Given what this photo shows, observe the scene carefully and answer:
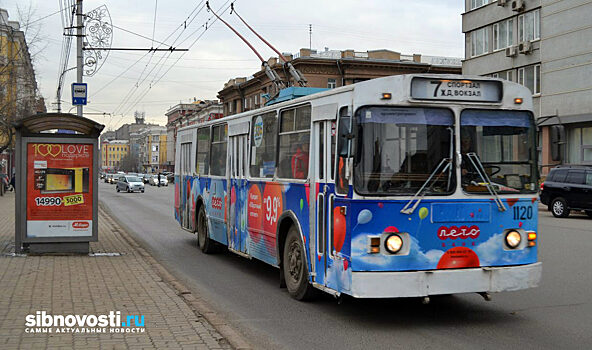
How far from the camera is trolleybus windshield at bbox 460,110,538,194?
7805 mm

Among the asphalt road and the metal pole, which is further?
the metal pole

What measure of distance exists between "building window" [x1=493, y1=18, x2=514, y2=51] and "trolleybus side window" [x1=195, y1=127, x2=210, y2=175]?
30.5 m

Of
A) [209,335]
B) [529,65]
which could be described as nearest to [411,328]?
[209,335]

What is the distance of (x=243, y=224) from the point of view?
38.6ft

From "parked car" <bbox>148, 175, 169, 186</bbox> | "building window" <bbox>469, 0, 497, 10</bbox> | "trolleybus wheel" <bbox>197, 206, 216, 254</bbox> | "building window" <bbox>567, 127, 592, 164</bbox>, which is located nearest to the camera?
"trolleybus wheel" <bbox>197, 206, 216, 254</bbox>

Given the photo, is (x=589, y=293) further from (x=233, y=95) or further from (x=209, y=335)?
(x=233, y=95)

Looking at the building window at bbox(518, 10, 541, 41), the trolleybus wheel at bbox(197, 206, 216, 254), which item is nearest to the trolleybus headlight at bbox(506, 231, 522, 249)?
the trolleybus wheel at bbox(197, 206, 216, 254)

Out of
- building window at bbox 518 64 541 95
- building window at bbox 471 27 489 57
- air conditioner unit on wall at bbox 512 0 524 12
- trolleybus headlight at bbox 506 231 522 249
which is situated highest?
air conditioner unit on wall at bbox 512 0 524 12

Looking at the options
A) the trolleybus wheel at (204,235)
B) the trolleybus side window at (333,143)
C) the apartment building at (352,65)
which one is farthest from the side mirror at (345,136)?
the apartment building at (352,65)

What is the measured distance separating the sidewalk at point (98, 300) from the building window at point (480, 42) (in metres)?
34.4

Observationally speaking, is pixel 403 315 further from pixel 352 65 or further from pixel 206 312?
pixel 352 65

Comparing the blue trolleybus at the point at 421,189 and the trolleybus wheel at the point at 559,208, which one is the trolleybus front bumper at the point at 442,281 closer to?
the blue trolleybus at the point at 421,189

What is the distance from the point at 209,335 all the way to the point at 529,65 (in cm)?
3645

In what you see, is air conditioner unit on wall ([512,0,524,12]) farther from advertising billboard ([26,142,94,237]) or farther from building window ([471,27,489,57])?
advertising billboard ([26,142,94,237])
